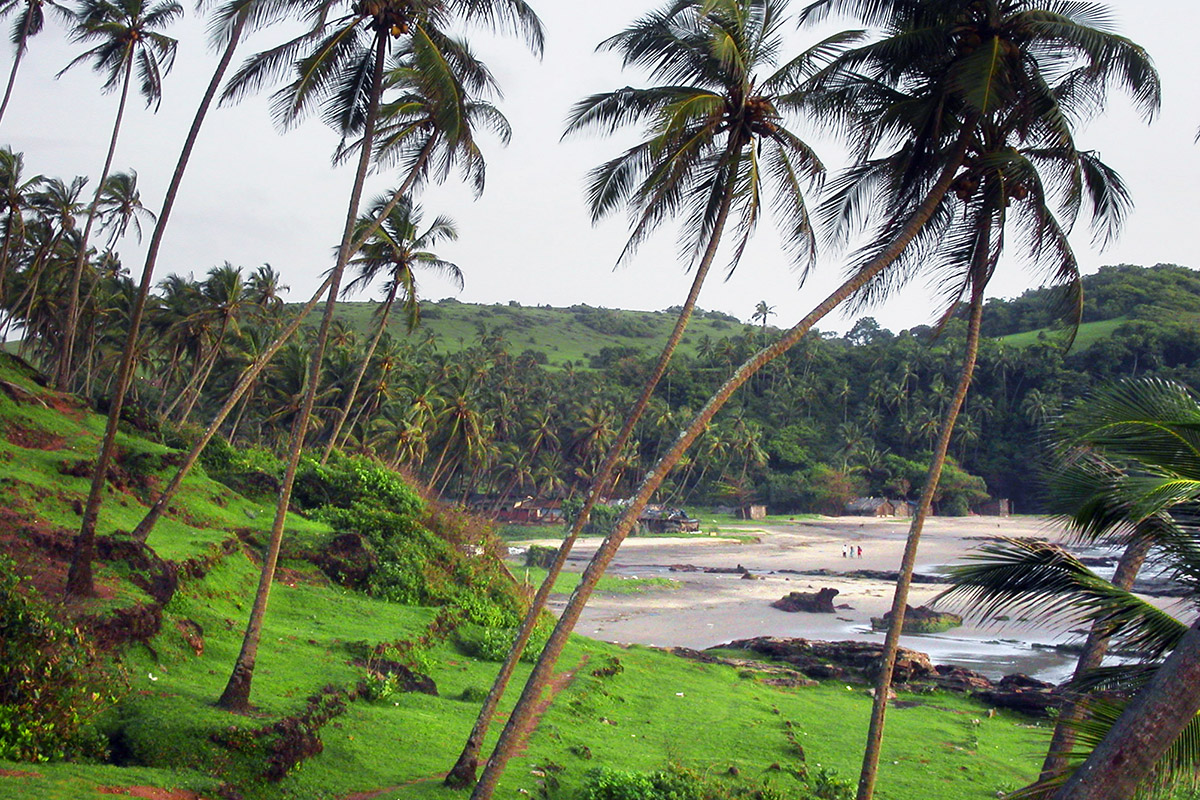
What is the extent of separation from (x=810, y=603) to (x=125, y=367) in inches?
1271

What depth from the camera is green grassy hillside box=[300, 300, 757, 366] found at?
400 feet

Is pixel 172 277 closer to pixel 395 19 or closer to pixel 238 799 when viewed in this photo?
pixel 395 19

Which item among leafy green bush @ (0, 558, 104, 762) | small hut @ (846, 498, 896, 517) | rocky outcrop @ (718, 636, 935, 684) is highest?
leafy green bush @ (0, 558, 104, 762)

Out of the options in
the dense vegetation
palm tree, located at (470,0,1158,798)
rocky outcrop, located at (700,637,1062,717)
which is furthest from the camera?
the dense vegetation

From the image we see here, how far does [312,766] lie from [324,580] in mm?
10157

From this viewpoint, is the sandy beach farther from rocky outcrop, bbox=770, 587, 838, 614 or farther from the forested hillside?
the forested hillside

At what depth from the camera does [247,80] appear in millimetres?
12328

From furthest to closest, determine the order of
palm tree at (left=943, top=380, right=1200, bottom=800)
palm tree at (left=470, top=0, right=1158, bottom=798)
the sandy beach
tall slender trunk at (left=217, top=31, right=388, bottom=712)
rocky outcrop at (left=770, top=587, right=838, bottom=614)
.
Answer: rocky outcrop at (left=770, top=587, right=838, bottom=614) < the sandy beach < tall slender trunk at (left=217, top=31, right=388, bottom=712) < palm tree at (left=470, top=0, right=1158, bottom=798) < palm tree at (left=943, top=380, right=1200, bottom=800)

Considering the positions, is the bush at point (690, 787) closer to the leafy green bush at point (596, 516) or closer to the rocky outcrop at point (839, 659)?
the rocky outcrop at point (839, 659)

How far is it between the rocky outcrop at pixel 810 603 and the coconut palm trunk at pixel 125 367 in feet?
104

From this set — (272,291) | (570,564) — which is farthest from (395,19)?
(570,564)

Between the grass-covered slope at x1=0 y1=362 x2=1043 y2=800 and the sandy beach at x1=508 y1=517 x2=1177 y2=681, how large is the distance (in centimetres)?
399

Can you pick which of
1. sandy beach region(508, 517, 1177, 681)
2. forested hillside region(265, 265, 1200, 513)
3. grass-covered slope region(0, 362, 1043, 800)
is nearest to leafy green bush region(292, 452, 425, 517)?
grass-covered slope region(0, 362, 1043, 800)

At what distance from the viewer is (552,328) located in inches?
5610
